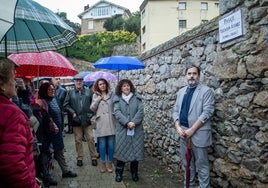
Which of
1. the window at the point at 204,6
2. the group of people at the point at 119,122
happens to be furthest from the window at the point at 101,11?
the group of people at the point at 119,122

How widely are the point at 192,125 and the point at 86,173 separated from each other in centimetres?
269

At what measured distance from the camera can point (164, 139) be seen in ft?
22.7

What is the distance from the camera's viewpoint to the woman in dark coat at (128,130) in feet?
19.0

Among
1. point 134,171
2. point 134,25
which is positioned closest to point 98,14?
point 134,25

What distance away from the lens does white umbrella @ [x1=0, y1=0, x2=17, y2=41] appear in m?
2.07

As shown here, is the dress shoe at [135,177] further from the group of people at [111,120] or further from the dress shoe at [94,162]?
the dress shoe at [94,162]

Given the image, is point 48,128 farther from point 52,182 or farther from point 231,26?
point 231,26

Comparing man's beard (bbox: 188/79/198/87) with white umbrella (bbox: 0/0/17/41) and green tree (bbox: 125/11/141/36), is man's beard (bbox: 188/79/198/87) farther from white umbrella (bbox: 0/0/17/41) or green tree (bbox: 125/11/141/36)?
green tree (bbox: 125/11/141/36)

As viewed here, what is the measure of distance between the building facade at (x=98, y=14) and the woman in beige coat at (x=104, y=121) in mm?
57195

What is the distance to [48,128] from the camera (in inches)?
210

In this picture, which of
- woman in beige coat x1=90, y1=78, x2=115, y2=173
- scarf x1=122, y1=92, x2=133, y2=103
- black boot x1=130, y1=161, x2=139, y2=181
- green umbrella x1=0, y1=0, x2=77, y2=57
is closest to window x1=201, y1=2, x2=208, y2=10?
woman in beige coat x1=90, y1=78, x2=115, y2=173

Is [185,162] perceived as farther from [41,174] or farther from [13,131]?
[13,131]

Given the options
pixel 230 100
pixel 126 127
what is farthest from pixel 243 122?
pixel 126 127

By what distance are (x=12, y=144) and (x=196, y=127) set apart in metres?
3.02
